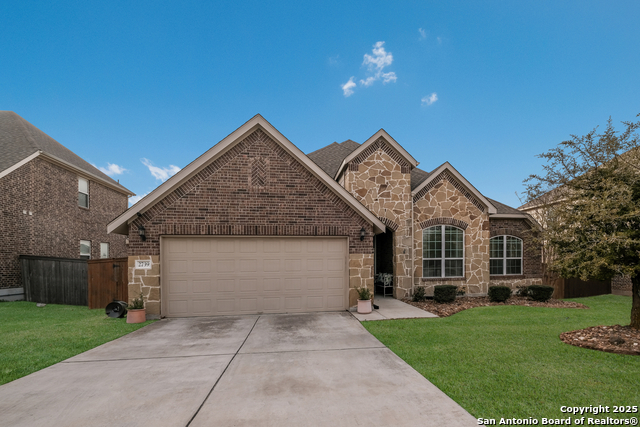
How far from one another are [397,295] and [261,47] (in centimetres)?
1504

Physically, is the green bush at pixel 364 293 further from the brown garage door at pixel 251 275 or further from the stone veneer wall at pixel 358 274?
the brown garage door at pixel 251 275

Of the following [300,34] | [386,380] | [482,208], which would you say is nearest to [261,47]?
[300,34]

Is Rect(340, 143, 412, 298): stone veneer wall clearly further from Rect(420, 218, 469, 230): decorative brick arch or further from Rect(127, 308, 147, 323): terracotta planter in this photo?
Rect(127, 308, 147, 323): terracotta planter

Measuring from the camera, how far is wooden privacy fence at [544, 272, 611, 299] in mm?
13383

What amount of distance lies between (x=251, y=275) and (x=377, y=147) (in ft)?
23.8

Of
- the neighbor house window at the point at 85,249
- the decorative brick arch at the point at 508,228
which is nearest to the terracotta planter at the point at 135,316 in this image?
the neighbor house window at the point at 85,249

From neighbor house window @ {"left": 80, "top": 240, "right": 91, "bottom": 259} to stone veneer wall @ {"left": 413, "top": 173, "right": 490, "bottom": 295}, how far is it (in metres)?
18.4

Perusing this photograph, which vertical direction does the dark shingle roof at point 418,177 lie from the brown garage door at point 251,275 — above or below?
above

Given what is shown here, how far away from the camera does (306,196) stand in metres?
9.66

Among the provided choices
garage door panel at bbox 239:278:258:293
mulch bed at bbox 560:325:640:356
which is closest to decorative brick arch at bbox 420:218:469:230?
mulch bed at bbox 560:325:640:356

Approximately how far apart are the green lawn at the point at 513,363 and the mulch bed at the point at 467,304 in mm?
1298

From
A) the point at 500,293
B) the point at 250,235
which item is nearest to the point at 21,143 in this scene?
the point at 250,235

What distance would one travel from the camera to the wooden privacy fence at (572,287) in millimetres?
13383

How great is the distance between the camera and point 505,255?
45.2 ft
